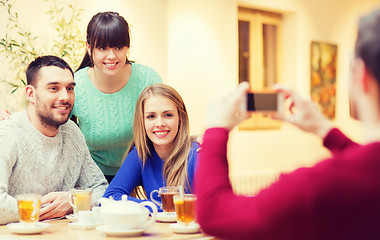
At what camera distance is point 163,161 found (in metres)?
2.56

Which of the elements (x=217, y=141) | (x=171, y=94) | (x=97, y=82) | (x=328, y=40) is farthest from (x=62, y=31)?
(x=328, y=40)

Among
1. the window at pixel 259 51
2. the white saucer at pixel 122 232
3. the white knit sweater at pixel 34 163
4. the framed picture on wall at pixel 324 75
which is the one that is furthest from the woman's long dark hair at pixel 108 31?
the framed picture on wall at pixel 324 75

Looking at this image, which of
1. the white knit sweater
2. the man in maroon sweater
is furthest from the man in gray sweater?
the man in maroon sweater

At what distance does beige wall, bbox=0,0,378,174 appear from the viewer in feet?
15.1

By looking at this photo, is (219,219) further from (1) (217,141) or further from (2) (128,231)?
(2) (128,231)

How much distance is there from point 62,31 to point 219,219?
3.38 meters

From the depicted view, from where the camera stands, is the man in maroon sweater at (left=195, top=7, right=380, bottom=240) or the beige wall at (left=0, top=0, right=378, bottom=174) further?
the beige wall at (left=0, top=0, right=378, bottom=174)

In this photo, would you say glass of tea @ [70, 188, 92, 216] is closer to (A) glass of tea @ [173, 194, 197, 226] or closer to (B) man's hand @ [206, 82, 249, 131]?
(A) glass of tea @ [173, 194, 197, 226]

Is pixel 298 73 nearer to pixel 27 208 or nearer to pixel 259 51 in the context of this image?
pixel 259 51

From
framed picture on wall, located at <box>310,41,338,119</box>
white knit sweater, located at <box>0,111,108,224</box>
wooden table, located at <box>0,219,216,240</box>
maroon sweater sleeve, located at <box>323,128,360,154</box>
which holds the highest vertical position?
framed picture on wall, located at <box>310,41,338,119</box>

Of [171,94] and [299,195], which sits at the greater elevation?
[171,94]

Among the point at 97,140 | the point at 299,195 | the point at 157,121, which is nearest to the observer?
the point at 299,195

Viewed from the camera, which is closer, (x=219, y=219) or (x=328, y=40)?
(x=219, y=219)

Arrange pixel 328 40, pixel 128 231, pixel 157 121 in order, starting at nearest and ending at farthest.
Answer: pixel 128 231 → pixel 157 121 → pixel 328 40
